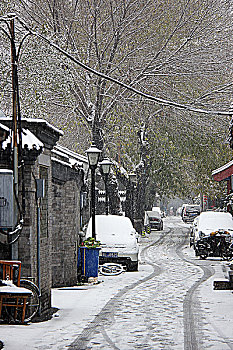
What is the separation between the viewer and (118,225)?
20266mm

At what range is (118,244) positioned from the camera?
1936 centimetres

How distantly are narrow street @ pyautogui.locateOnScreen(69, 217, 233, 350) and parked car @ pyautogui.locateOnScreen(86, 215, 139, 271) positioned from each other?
0.97m

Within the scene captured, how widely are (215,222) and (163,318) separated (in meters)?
15.1

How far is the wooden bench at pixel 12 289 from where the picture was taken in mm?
9320

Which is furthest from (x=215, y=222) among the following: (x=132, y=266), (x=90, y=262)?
(x=90, y=262)

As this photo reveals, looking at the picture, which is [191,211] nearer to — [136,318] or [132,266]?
[132,266]

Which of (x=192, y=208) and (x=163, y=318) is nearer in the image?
(x=163, y=318)

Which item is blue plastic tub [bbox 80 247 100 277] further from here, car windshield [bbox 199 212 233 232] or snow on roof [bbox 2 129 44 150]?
car windshield [bbox 199 212 233 232]

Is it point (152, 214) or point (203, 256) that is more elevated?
point (152, 214)

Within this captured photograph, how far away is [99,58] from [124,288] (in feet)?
42.0

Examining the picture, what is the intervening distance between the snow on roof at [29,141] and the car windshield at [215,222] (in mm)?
15765

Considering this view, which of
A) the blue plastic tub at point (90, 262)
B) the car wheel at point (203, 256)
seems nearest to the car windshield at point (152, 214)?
the car wheel at point (203, 256)

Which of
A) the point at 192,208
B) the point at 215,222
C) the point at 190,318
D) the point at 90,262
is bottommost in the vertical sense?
the point at 190,318

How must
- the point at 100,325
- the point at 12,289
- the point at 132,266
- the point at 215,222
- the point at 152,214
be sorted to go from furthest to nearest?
the point at 152,214 → the point at 215,222 → the point at 132,266 → the point at 100,325 → the point at 12,289
